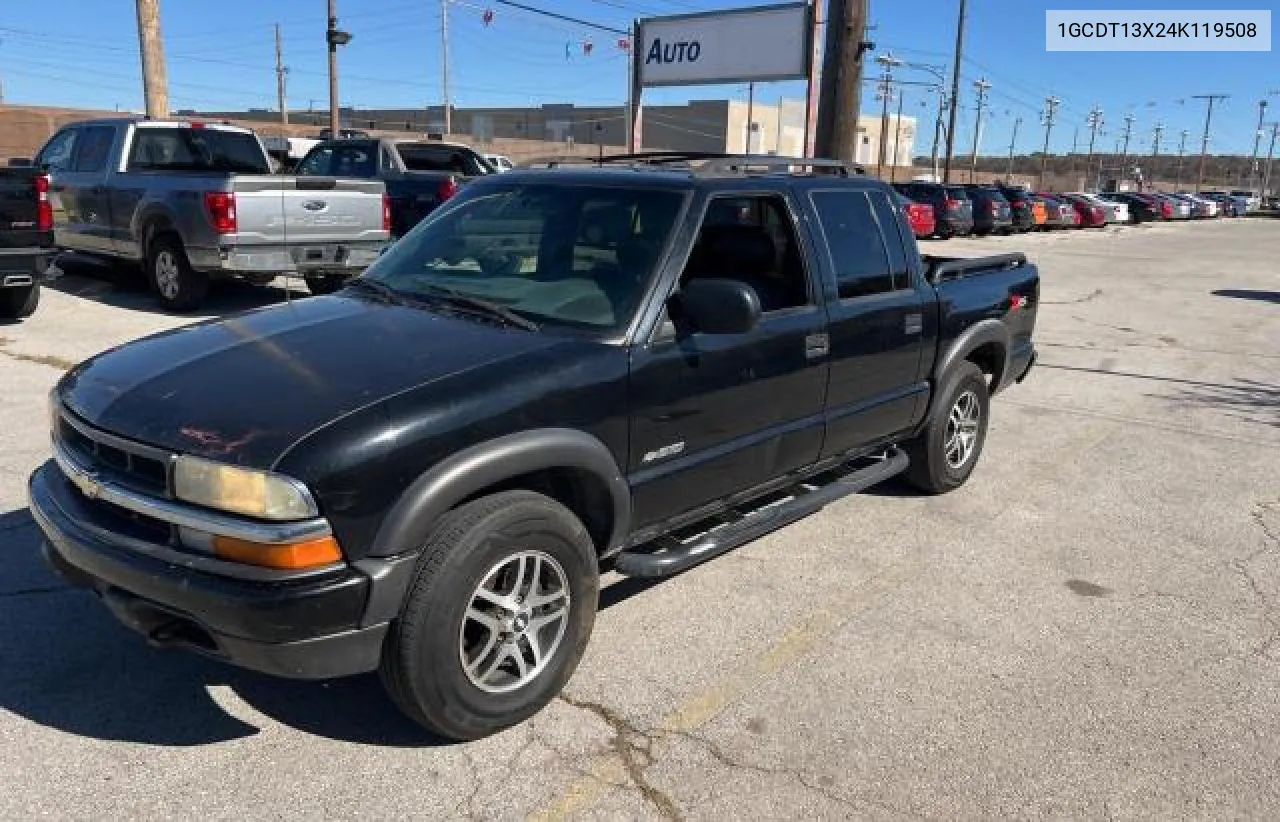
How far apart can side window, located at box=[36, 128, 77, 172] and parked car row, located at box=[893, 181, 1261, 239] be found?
12.7 meters

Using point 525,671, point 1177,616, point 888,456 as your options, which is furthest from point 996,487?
point 525,671

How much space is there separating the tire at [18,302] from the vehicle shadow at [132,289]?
0.97 metres

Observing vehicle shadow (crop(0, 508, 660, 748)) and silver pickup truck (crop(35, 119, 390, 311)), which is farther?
silver pickup truck (crop(35, 119, 390, 311))

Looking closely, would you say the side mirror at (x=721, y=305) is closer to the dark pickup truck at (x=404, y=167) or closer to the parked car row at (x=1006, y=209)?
the dark pickup truck at (x=404, y=167)

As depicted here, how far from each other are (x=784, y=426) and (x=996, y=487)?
234cm

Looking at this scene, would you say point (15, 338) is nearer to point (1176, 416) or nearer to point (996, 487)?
point (996, 487)

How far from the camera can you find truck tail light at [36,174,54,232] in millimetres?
8922

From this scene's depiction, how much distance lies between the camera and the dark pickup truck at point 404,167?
13516mm

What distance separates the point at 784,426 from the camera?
4.13m

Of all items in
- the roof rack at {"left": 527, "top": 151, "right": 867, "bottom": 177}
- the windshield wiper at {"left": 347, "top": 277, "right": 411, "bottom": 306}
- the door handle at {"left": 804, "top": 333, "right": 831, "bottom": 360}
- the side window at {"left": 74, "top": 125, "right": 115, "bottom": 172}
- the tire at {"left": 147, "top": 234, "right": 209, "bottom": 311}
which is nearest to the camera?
the windshield wiper at {"left": 347, "top": 277, "right": 411, "bottom": 306}

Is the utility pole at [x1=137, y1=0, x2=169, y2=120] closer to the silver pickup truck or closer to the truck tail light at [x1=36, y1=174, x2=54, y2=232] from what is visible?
the silver pickup truck

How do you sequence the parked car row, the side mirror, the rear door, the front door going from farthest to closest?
the parked car row < the rear door < the front door < the side mirror

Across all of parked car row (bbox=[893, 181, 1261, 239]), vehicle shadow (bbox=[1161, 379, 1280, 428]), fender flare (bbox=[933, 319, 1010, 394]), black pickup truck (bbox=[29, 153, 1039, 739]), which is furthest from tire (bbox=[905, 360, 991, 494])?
parked car row (bbox=[893, 181, 1261, 239])

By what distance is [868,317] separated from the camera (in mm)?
4543
